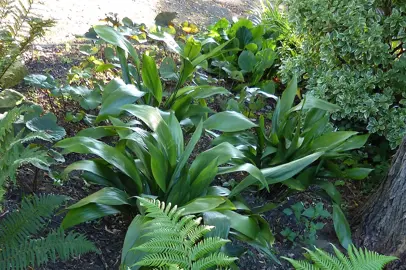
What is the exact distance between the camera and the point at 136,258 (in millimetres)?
2326

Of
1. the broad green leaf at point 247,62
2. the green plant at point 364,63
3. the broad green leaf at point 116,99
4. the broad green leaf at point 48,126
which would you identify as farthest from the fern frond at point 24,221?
the broad green leaf at point 247,62

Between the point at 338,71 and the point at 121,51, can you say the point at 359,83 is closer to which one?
the point at 338,71

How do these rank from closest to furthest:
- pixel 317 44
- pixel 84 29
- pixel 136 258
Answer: pixel 136 258 → pixel 317 44 → pixel 84 29

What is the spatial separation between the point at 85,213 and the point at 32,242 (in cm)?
36

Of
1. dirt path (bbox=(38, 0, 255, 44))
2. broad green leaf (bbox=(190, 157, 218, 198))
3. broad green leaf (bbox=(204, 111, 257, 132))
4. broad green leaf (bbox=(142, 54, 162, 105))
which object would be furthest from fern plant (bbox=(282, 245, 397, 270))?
dirt path (bbox=(38, 0, 255, 44))

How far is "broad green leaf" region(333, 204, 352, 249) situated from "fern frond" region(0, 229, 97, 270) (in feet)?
4.89

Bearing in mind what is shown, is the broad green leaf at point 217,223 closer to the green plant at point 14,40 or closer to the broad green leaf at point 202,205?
the broad green leaf at point 202,205

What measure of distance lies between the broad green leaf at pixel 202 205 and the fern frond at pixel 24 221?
596mm

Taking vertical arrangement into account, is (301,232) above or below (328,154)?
below

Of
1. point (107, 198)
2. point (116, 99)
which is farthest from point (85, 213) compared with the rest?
point (116, 99)

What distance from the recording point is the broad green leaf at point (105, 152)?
2.79 m

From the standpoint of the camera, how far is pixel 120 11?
6062 mm

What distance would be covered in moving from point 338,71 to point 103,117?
1.89 m

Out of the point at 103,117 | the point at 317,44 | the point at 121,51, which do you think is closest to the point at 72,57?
the point at 121,51
